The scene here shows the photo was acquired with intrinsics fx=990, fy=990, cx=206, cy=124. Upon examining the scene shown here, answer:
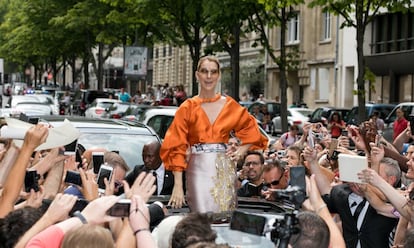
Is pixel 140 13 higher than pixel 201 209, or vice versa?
pixel 140 13

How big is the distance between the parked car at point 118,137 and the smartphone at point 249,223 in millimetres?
7316

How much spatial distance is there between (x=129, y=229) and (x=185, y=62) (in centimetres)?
6753

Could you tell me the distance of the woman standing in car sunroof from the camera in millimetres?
7027

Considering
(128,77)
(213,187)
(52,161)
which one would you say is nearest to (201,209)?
(213,187)

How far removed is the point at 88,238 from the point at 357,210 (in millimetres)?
3514

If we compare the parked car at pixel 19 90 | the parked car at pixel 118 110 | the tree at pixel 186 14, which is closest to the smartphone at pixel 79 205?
the parked car at pixel 118 110

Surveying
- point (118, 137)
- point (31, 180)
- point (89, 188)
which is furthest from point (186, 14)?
point (89, 188)

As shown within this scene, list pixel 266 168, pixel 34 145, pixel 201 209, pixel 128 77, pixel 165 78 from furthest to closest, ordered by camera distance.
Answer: pixel 165 78
pixel 128 77
pixel 266 168
pixel 201 209
pixel 34 145

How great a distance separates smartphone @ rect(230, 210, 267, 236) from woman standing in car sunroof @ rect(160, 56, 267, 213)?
2.37 m

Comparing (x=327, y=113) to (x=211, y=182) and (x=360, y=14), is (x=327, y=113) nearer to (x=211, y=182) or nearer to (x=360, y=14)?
(x=360, y=14)

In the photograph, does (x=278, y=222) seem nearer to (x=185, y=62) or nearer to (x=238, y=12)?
(x=238, y=12)

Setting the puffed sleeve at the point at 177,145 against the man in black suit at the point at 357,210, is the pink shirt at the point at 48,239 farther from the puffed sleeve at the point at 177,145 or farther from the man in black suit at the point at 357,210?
the man in black suit at the point at 357,210

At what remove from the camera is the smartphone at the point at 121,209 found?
480 cm

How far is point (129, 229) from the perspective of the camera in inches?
199
